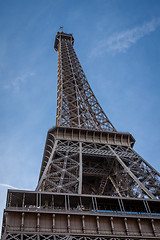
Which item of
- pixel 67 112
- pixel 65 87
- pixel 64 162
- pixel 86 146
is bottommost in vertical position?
pixel 64 162

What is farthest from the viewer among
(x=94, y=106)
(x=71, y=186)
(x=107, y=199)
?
(x=94, y=106)

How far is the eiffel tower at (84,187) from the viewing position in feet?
64.8

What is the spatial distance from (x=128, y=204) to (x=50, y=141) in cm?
1622

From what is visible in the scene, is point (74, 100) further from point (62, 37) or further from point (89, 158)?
point (62, 37)

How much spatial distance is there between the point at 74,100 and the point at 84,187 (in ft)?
Result: 48.5

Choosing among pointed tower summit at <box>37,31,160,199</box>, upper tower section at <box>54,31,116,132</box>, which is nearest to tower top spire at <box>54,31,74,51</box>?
upper tower section at <box>54,31,116,132</box>

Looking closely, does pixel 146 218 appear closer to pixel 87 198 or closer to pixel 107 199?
pixel 107 199

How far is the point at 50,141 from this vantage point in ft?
123

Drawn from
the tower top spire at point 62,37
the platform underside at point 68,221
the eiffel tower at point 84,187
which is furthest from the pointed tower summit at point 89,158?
the tower top spire at point 62,37

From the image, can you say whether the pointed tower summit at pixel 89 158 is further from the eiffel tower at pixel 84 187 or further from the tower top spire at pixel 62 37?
the tower top spire at pixel 62 37

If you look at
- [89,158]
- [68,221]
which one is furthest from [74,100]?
[68,221]

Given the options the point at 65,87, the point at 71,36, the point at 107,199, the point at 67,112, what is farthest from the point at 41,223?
the point at 71,36

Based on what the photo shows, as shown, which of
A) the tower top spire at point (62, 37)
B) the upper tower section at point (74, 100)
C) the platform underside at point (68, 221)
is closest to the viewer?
the platform underside at point (68, 221)

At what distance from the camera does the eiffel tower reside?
64.8 ft
